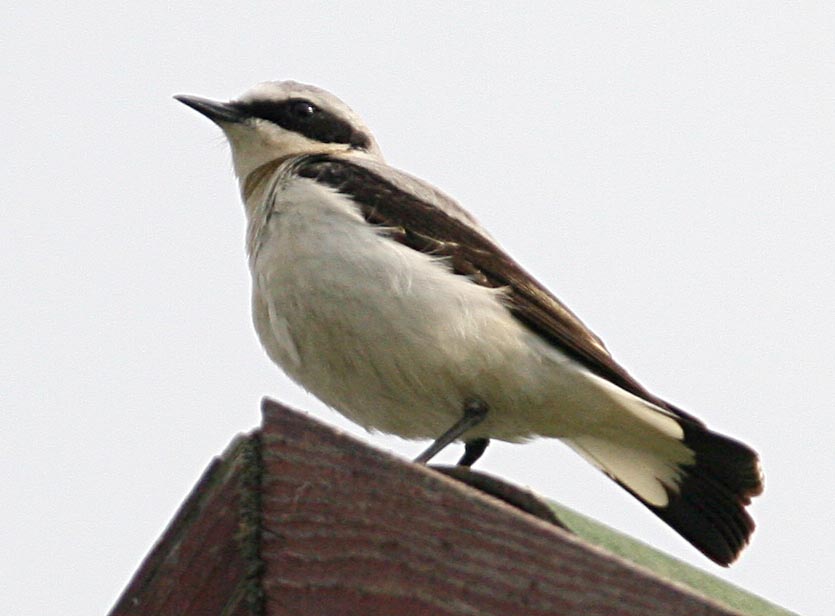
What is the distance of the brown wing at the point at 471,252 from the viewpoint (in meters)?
6.13

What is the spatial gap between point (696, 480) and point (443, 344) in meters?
1.41

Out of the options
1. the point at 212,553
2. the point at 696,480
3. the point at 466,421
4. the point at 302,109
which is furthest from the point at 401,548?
the point at 302,109

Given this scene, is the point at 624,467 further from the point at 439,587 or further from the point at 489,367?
the point at 439,587

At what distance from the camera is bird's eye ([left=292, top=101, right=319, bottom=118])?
7539mm

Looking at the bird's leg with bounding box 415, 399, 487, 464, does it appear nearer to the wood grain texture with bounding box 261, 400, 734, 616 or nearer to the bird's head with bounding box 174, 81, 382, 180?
the bird's head with bounding box 174, 81, 382, 180

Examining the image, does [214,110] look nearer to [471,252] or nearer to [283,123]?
[283,123]

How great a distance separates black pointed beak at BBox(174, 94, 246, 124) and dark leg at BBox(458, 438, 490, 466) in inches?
78.9

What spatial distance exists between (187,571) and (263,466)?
12.4 inches

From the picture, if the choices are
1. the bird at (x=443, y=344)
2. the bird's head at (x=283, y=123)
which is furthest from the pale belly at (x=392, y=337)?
the bird's head at (x=283, y=123)

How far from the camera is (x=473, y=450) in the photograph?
6.73m

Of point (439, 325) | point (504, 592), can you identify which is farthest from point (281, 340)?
point (504, 592)

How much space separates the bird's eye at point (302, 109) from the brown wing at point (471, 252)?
3.82ft

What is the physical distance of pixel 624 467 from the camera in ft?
22.0

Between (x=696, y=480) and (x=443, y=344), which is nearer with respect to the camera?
(x=443, y=344)
